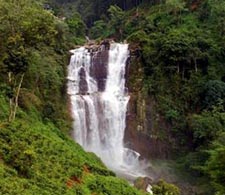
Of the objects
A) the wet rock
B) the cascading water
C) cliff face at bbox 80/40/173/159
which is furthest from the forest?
the wet rock

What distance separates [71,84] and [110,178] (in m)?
17.3

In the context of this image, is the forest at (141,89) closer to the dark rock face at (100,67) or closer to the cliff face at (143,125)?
the cliff face at (143,125)

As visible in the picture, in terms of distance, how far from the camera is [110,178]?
19.2m

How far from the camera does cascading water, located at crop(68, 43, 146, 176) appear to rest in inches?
1287

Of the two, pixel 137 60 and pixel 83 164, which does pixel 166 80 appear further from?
pixel 83 164

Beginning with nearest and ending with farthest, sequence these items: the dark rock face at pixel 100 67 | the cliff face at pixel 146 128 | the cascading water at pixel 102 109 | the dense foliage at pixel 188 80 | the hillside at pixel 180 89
Answer: 1. the dense foliage at pixel 188 80
2. the hillside at pixel 180 89
3. the cascading water at pixel 102 109
4. the cliff face at pixel 146 128
5. the dark rock face at pixel 100 67

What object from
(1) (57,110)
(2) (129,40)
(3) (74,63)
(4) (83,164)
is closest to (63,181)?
(4) (83,164)

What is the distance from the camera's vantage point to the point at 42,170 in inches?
612

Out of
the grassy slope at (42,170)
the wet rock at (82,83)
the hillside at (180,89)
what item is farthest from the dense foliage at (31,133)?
the hillside at (180,89)

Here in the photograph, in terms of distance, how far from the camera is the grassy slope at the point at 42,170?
13.6 meters

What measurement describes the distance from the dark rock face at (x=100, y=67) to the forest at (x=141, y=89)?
247cm

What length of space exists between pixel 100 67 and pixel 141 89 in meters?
4.45

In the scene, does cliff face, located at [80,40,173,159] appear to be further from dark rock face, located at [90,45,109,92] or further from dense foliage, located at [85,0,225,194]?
dark rock face, located at [90,45,109,92]

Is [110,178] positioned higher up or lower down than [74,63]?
lower down
